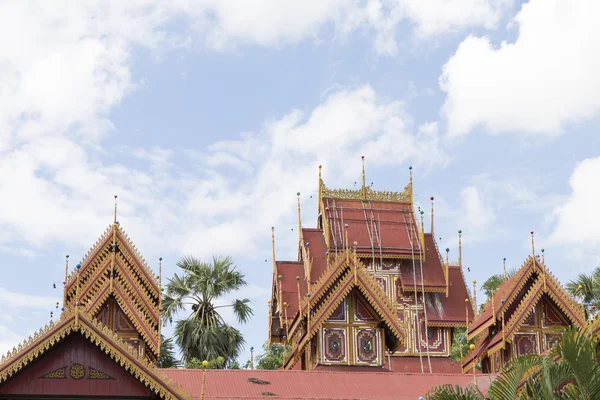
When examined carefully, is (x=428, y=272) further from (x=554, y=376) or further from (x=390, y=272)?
(x=554, y=376)

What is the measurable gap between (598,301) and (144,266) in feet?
58.5

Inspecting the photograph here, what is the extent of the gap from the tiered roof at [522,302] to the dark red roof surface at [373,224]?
34.9 feet

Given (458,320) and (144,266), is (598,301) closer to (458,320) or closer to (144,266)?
(458,320)

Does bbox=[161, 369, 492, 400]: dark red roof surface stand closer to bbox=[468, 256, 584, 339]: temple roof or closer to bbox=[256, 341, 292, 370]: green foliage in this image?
bbox=[468, 256, 584, 339]: temple roof

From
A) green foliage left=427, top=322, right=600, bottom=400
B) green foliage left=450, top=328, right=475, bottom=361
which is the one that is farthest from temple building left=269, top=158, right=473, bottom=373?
green foliage left=427, top=322, right=600, bottom=400

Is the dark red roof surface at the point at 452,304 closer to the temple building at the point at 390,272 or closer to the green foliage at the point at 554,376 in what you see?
the temple building at the point at 390,272

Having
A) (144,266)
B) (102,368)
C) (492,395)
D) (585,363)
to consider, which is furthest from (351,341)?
(585,363)

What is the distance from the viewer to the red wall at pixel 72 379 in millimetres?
21859

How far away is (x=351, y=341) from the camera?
30.2m

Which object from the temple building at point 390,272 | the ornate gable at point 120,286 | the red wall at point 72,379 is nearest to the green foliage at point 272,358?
the temple building at point 390,272

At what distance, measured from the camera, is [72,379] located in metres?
22.0

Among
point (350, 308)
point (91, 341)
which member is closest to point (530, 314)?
point (350, 308)

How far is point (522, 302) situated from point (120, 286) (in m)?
12.8

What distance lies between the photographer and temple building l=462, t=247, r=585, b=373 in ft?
101
